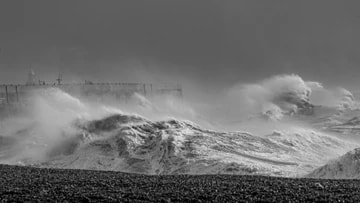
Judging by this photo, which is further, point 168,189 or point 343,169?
point 343,169

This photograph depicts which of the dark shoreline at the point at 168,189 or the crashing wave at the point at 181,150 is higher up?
the crashing wave at the point at 181,150

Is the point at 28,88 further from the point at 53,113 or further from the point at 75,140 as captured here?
the point at 75,140

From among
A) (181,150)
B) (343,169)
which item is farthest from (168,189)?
(181,150)

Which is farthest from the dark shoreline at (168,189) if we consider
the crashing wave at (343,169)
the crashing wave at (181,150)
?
the crashing wave at (181,150)

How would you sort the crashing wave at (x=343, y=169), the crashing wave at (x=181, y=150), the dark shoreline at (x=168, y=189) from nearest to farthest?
the dark shoreline at (x=168, y=189)
the crashing wave at (x=343, y=169)
the crashing wave at (x=181, y=150)

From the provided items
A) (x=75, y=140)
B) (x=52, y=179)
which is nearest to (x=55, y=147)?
(x=75, y=140)

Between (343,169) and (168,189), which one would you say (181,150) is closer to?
(343,169)

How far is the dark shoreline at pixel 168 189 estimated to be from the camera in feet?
49.3

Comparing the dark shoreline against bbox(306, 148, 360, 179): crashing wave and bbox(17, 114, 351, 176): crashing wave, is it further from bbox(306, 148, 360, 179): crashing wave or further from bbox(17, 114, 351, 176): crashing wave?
bbox(17, 114, 351, 176): crashing wave

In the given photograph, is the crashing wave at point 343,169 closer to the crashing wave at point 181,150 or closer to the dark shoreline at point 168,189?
the crashing wave at point 181,150

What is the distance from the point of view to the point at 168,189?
16594mm

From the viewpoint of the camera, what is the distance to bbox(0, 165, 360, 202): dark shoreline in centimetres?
1502

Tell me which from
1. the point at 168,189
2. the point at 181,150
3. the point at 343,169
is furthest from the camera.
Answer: the point at 181,150

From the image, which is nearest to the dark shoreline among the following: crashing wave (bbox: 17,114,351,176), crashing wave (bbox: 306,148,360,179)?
crashing wave (bbox: 306,148,360,179)
